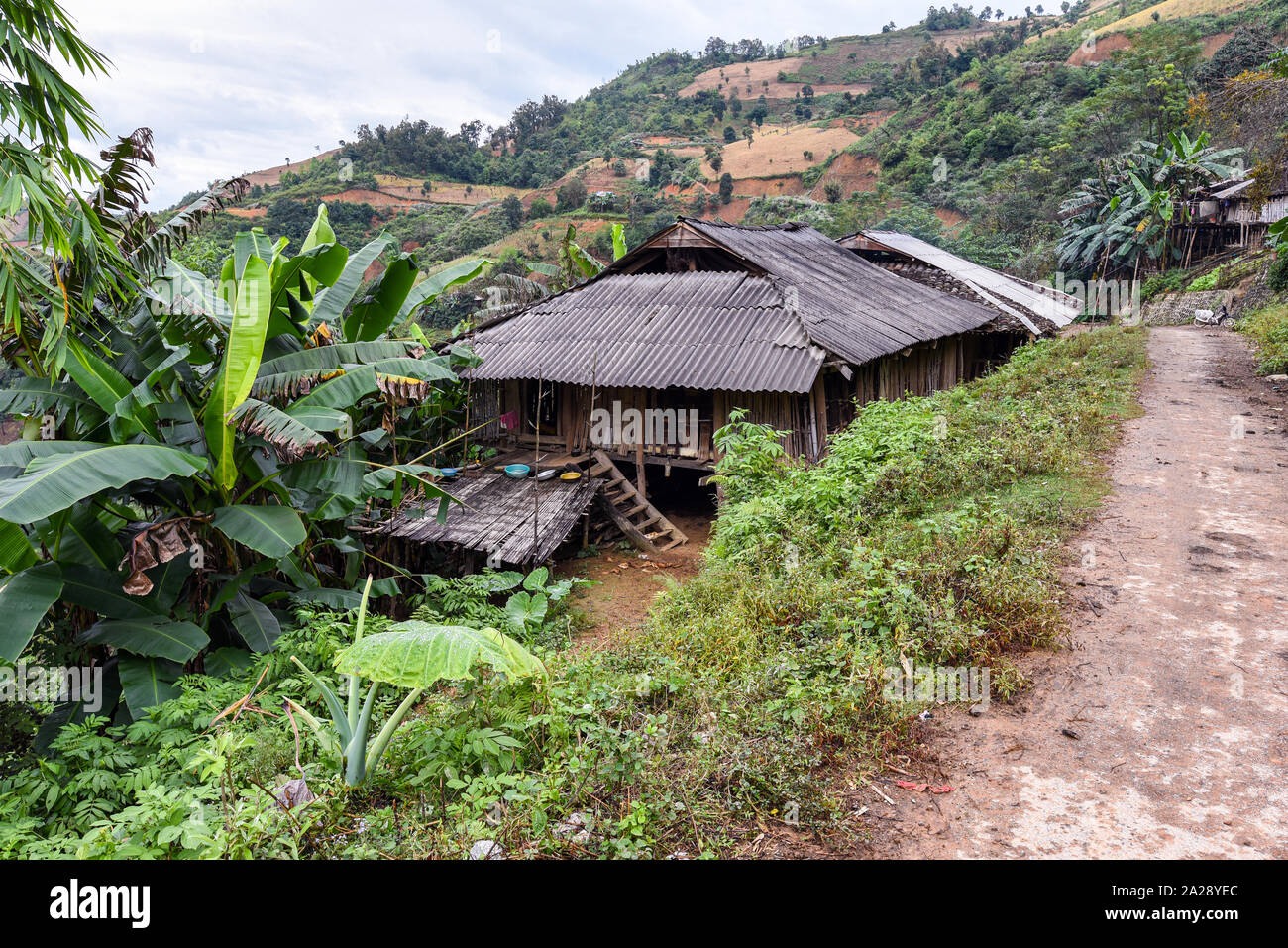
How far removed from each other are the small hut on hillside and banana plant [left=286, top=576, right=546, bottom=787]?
754 cm

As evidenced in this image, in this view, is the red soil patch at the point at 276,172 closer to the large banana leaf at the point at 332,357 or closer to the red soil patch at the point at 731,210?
the red soil patch at the point at 731,210

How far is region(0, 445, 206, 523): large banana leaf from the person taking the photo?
4941 millimetres

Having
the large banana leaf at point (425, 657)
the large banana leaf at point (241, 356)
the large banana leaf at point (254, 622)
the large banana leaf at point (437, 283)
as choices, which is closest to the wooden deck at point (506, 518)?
the large banana leaf at point (437, 283)

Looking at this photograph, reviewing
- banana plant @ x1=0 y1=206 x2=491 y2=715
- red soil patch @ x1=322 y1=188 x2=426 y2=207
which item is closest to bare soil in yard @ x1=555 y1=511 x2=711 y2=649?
banana plant @ x1=0 y1=206 x2=491 y2=715

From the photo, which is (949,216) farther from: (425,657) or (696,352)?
(425,657)

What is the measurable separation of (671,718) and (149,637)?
173 inches

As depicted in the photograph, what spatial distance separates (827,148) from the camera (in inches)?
2302

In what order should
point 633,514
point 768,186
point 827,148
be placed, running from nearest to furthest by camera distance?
point 633,514
point 768,186
point 827,148

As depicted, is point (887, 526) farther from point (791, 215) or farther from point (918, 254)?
point (791, 215)

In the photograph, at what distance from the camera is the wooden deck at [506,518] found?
1098 centimetres

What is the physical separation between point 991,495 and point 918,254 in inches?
630

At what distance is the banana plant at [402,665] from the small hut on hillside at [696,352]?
7536 millimetres

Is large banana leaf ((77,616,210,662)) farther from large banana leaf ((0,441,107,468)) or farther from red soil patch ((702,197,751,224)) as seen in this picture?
red soil patch ((702,197,751,224))

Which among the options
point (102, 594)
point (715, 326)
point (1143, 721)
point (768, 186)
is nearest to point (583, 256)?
point (715, 326)
